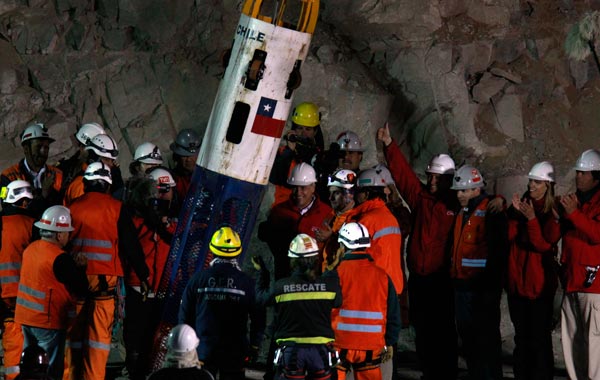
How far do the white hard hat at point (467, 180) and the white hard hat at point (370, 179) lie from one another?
0.83 m

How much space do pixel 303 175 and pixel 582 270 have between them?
10.2 ft

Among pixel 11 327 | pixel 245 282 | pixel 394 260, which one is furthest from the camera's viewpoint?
pixel 11 327

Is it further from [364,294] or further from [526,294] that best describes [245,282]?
[526,294]

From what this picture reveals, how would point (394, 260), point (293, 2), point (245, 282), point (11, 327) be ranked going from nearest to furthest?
1. point (245, 282)
2. point (394, 260)
3. point (11, 327)
4. point (293, 2)

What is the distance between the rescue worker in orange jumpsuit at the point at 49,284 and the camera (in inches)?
408

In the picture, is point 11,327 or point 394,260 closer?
point 394,260

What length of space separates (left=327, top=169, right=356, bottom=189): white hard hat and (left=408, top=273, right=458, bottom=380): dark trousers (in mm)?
1383

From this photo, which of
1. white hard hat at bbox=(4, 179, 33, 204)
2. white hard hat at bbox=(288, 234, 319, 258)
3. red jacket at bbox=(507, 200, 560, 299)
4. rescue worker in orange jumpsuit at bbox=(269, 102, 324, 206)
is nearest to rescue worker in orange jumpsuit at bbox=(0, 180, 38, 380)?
Answer: white hard hat at bbox=(4, 179, 33, 204)

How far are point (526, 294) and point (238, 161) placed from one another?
10.8 feet

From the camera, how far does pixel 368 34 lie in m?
16.5

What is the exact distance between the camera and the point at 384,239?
35.1 feet

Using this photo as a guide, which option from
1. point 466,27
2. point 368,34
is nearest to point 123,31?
point 368,34

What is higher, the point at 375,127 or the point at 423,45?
the point at 423,45

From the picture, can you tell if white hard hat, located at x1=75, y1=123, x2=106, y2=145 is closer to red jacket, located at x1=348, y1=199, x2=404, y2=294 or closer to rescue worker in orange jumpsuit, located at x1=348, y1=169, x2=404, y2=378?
rescue worker in orange jumpsuit, located at x1=348, y1=169, x2=404, y2=378
